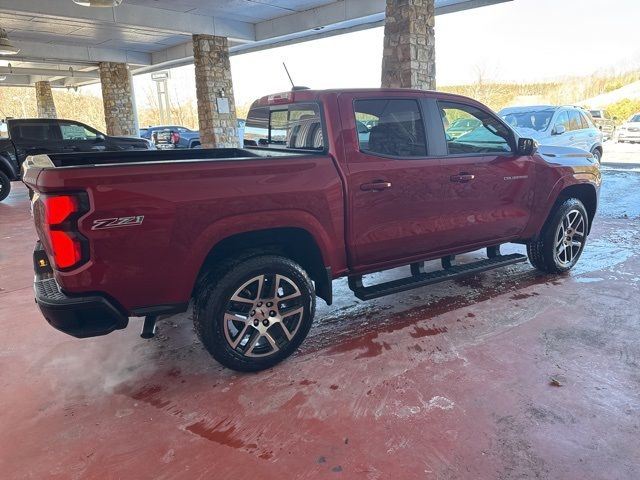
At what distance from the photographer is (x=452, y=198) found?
11.7 ft

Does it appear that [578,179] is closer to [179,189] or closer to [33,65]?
[179,189]

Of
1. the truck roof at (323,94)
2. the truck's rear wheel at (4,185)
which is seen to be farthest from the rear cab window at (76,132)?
the truck roof at (323,94)

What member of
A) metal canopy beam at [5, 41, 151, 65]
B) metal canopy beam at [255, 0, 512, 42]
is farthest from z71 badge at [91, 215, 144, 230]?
metal canopy beam at [5, 41, 151, 65]

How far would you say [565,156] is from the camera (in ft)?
14.2

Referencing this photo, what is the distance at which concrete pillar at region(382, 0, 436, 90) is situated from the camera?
7523 mm

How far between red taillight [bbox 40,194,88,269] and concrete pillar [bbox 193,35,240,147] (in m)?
12.5

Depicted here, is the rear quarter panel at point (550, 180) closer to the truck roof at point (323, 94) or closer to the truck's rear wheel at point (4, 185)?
the truck roof at point (323, 94)

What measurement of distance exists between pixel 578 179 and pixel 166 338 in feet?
13.3

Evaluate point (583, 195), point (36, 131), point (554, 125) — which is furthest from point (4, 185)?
point (554, 125)

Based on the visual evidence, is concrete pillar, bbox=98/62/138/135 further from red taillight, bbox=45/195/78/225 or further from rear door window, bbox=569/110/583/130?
red taillight, bbox=45/195/78/225

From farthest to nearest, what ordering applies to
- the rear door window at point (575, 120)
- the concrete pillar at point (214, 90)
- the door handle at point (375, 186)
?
the concrete pillar at point (214, 90) < the rear door window at point (575, 120) < the door handle at point (375, 186)

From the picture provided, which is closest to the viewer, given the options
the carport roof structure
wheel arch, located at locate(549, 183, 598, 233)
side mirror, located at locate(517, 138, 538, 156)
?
side mirror, located at locate(517, 138, 538, 156)

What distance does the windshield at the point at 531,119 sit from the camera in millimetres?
9531

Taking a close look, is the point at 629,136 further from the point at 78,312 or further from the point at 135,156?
Answer: the point at 78,312
